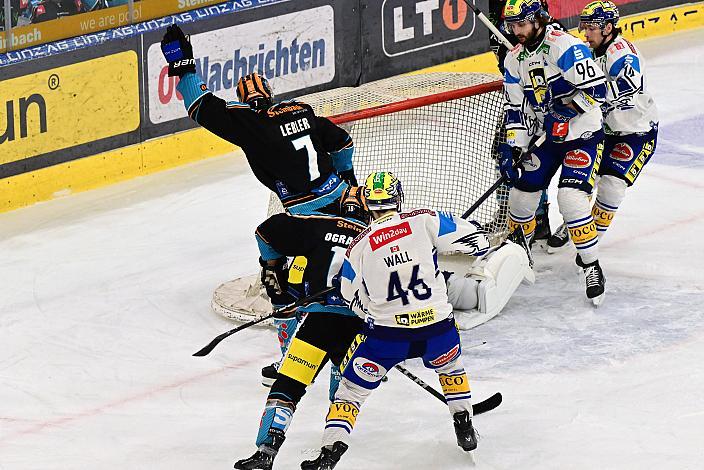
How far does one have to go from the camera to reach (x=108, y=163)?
8.40 m

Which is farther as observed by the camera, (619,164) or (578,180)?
(619,164)

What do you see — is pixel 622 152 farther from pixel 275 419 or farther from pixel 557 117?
pixel 275 419

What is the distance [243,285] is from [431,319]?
88.6 inches

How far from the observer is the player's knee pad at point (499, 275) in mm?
6230

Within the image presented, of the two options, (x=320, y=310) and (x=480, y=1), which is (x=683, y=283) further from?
(x=480, y=1)

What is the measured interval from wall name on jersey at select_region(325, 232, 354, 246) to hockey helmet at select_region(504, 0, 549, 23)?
1707 millimetres

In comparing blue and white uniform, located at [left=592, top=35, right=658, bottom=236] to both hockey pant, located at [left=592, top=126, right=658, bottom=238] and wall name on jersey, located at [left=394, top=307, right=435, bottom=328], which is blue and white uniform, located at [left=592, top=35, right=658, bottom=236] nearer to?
hockey pant, located at [left=592, top=126, right=658, bottom=238]

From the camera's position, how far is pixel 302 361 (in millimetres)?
4770

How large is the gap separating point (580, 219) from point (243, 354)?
1679 millimetres

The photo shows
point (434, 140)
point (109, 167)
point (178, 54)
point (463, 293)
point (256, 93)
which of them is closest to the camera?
point (256, 93)

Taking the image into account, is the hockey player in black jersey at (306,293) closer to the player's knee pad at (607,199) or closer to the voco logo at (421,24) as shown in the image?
the player's knee pad at (607,199)

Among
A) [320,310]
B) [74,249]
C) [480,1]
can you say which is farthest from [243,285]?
[480,1]

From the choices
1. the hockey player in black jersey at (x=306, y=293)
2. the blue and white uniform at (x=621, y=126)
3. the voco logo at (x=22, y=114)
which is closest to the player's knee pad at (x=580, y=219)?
the blue and white uniform at (x=621, y=126)

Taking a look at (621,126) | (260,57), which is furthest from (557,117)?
(260,57)
